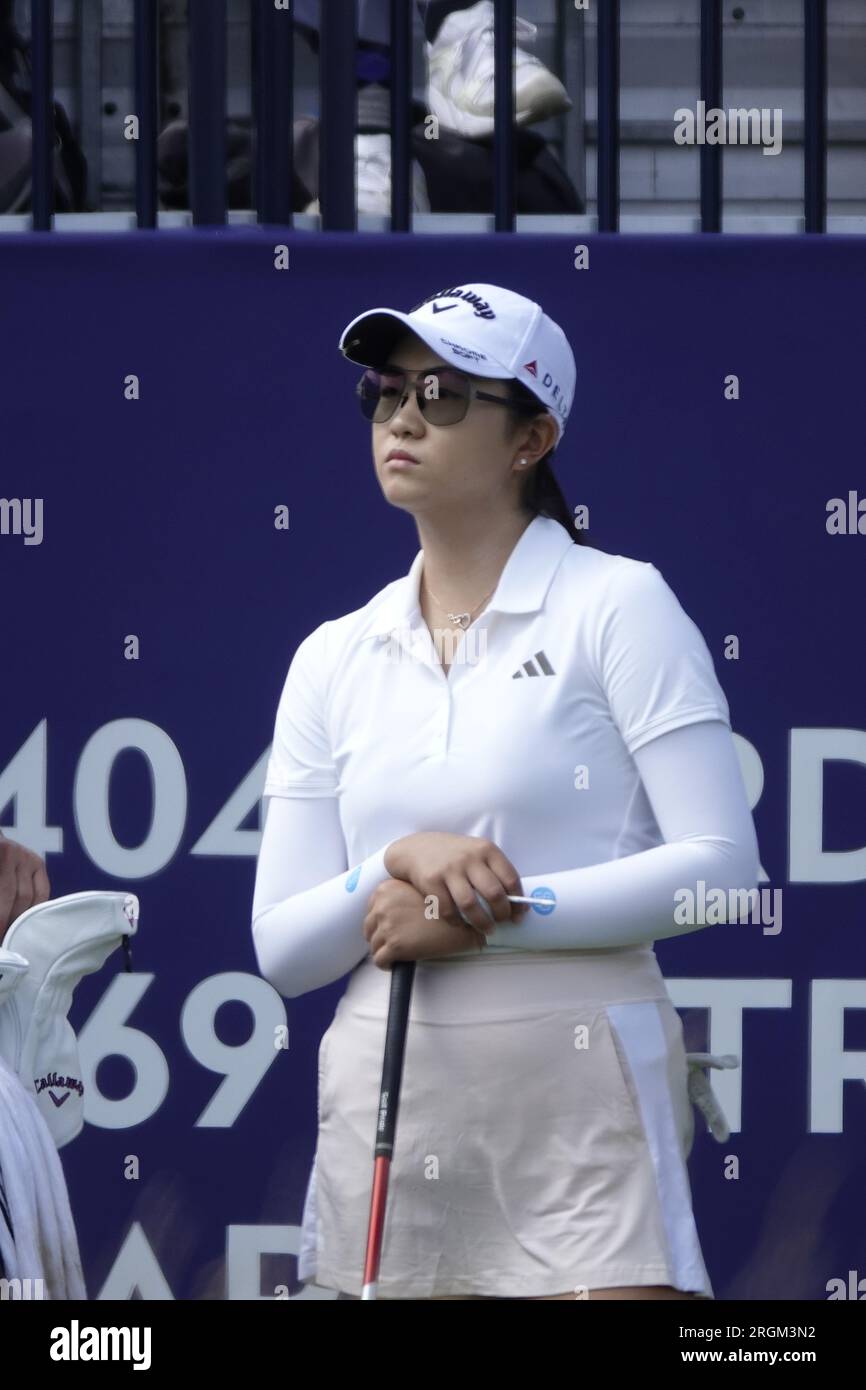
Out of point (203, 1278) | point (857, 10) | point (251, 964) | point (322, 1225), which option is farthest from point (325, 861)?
point (857, 10)

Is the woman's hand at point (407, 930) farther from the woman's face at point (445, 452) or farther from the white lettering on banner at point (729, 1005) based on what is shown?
the white lettering on banner at point (729, 1005)

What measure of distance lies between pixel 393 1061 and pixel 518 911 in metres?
0.21

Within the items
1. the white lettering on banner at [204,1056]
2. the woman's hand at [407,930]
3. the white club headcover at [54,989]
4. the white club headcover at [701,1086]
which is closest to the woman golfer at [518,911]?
the woman's hand at [407,930]

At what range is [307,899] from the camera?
7.97 ft

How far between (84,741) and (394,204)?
1.09 meters

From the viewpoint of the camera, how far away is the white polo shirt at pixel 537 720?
7.61ft

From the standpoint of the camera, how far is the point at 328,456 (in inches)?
148

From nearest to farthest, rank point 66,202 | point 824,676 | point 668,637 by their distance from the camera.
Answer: point 668,637
point 824,676
point 66,202

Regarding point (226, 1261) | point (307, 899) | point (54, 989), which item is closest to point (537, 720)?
point (307, 899)

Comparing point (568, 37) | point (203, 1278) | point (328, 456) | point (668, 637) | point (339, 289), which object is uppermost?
point (568, 37)

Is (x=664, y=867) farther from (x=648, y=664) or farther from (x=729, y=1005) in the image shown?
(x=729, y=1005)

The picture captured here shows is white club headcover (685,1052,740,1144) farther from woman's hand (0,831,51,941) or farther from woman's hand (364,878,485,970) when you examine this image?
woman's hand (0,831,51,941)
